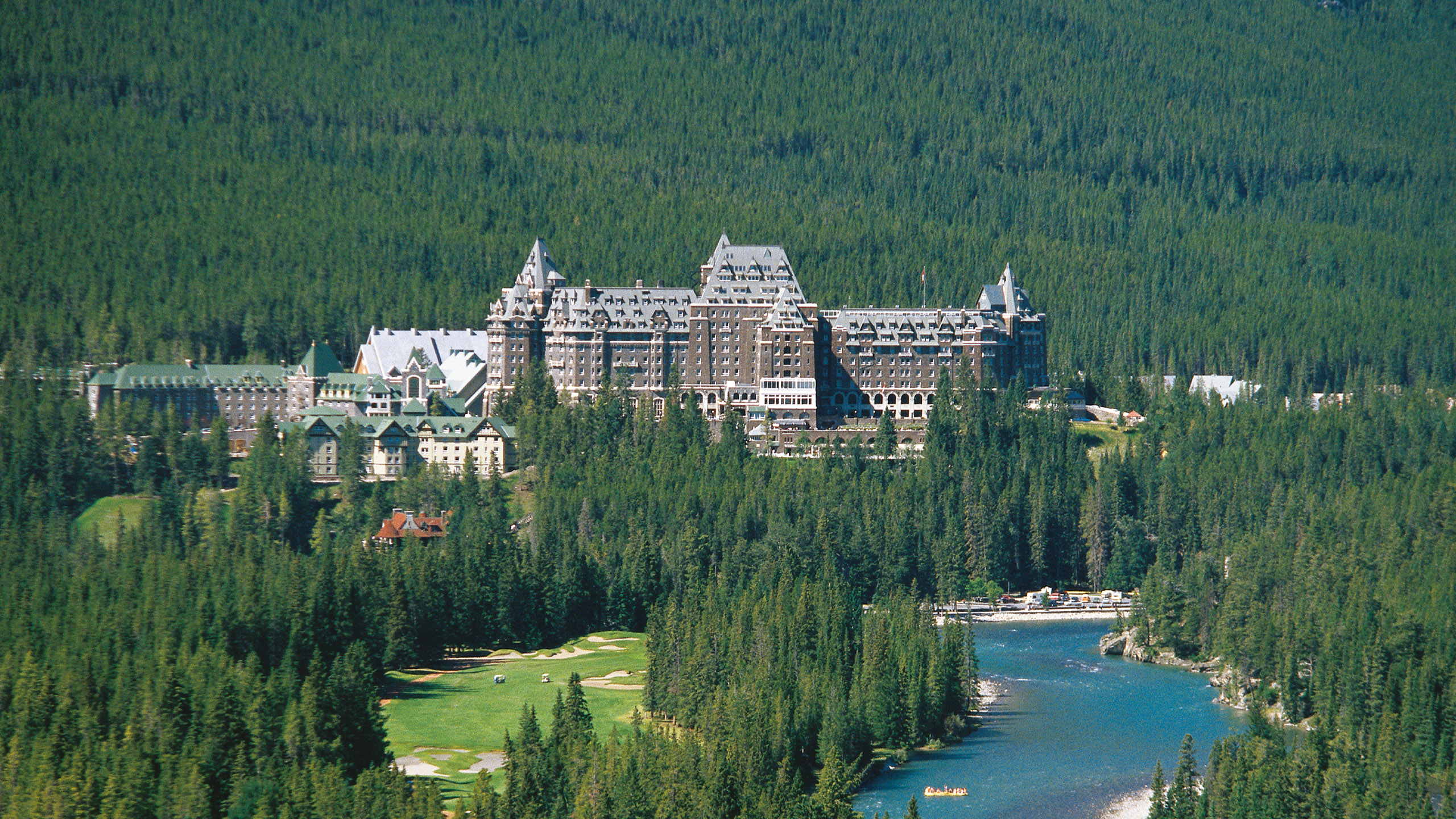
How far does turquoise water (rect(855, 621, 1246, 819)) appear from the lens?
325 ft

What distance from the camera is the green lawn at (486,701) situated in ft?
339

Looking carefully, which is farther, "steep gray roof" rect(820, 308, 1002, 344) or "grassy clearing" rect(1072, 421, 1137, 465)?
"steep gray roof" rect(820, 308, 1002, 344)

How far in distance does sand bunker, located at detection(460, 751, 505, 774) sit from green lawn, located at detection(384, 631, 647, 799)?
34cm

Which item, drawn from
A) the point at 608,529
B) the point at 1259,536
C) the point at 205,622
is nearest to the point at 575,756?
the point at 205,622

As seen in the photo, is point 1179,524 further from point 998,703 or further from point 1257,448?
point 998,703

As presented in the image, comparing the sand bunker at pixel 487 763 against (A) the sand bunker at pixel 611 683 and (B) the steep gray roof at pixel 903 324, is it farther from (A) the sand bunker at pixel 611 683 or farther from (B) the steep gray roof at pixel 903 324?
(B) the steep gray roof at pixel 903 324

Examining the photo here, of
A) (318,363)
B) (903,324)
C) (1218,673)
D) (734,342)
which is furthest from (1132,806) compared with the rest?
(318,363)

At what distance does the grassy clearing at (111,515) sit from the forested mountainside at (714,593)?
2045mm

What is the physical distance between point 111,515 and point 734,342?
181 ft

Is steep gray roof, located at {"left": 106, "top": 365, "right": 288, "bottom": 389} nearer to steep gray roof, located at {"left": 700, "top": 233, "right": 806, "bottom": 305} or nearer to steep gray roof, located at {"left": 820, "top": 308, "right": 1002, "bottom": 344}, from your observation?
steep gray roof, located at {"left": 700, "top": 233, "right": 806, "bottom": 305}

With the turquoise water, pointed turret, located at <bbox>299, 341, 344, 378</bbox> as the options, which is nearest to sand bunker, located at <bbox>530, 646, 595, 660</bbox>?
the turquoise water

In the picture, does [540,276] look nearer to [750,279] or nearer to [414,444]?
[750,279]

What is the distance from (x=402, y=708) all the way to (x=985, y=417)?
240 feet

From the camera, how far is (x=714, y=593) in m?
130
